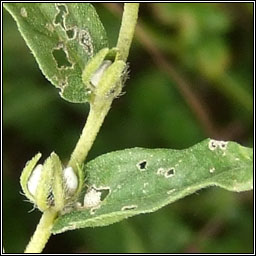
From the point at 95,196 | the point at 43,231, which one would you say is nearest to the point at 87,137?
the point at 95,196

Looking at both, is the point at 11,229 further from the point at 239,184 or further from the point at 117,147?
the point at 239,184

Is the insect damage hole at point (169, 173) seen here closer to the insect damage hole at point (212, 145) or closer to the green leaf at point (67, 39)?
the insect damage hole at point (212, 145)

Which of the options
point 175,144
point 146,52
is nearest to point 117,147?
point 175,144

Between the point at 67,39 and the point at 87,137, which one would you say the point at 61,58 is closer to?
the point at 67,39

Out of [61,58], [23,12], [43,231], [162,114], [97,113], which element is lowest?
[162,114]

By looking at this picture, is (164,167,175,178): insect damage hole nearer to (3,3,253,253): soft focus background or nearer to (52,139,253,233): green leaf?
(52,139,253,233): green leaf

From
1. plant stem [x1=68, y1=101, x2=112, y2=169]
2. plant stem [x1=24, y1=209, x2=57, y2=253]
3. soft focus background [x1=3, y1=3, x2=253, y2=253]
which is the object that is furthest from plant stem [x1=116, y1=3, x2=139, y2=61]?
soft focus background [x1=3, y1=3, x2=253, y2=253]
